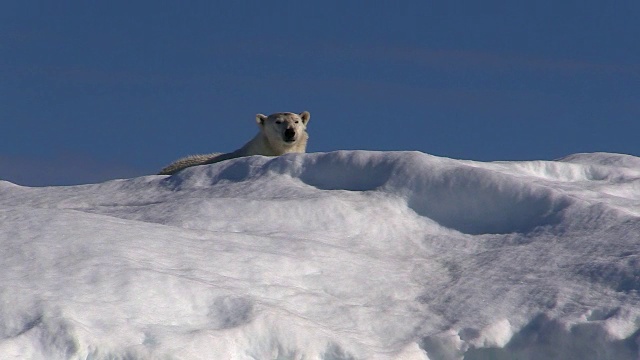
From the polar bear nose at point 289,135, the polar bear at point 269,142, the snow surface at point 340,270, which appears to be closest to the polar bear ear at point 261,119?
the polar bear at point 269,142

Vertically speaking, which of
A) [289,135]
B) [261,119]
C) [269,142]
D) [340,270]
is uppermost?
[261,119]

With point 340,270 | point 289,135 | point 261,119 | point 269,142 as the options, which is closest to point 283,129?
point 289,135

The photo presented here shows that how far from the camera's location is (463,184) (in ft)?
28.9

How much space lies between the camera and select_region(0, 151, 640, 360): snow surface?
237 inches

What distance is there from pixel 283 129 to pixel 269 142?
13.2 inches

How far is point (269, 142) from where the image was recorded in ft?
60.2

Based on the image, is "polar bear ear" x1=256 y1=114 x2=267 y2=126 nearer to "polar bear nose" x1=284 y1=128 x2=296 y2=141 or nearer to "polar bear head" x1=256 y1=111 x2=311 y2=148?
"polar bear head" x1=256 y1=111 x2=311 y2=148

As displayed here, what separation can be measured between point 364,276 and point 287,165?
2938 mm

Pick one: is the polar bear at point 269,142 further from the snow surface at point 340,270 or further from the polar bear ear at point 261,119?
the snow surface at point 340,270

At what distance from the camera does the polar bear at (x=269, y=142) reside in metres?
18.2

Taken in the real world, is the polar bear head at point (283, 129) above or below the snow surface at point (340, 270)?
above

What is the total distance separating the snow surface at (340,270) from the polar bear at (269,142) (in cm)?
823

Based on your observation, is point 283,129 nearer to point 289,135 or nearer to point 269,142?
point 289,135

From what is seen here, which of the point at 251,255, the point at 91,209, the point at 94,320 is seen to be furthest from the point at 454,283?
the point at 91,209
